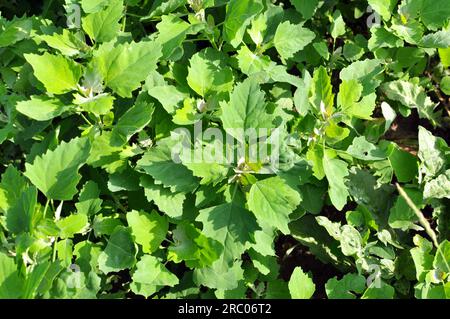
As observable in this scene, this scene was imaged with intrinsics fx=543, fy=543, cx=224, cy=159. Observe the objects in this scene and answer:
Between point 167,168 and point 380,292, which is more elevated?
point 167,168

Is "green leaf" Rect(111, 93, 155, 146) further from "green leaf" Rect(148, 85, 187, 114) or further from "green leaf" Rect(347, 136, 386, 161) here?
"green leaf" Rect(347, 136, 386, 161)

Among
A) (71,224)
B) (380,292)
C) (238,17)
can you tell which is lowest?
(380,292)

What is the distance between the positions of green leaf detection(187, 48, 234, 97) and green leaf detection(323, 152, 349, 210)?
42cm

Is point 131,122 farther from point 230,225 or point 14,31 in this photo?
point 14,31

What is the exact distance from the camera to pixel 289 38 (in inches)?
76.9

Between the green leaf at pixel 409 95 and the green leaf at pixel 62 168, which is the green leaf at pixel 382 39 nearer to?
the green leaf at pixel 409 95

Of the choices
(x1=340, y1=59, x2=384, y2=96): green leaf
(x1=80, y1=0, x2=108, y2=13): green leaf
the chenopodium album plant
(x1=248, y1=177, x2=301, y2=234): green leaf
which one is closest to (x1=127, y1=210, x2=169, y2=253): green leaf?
the chenopodium album plant

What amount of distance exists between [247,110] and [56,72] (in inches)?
23.9

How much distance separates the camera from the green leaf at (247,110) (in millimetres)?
1647

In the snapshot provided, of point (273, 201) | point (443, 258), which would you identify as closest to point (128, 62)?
point (273, 201)

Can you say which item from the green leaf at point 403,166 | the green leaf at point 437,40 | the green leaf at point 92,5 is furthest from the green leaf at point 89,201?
the green leaf at point 437,40

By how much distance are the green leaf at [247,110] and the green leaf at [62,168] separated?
0.46 metres

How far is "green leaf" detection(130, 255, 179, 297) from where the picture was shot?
5.67 feet
